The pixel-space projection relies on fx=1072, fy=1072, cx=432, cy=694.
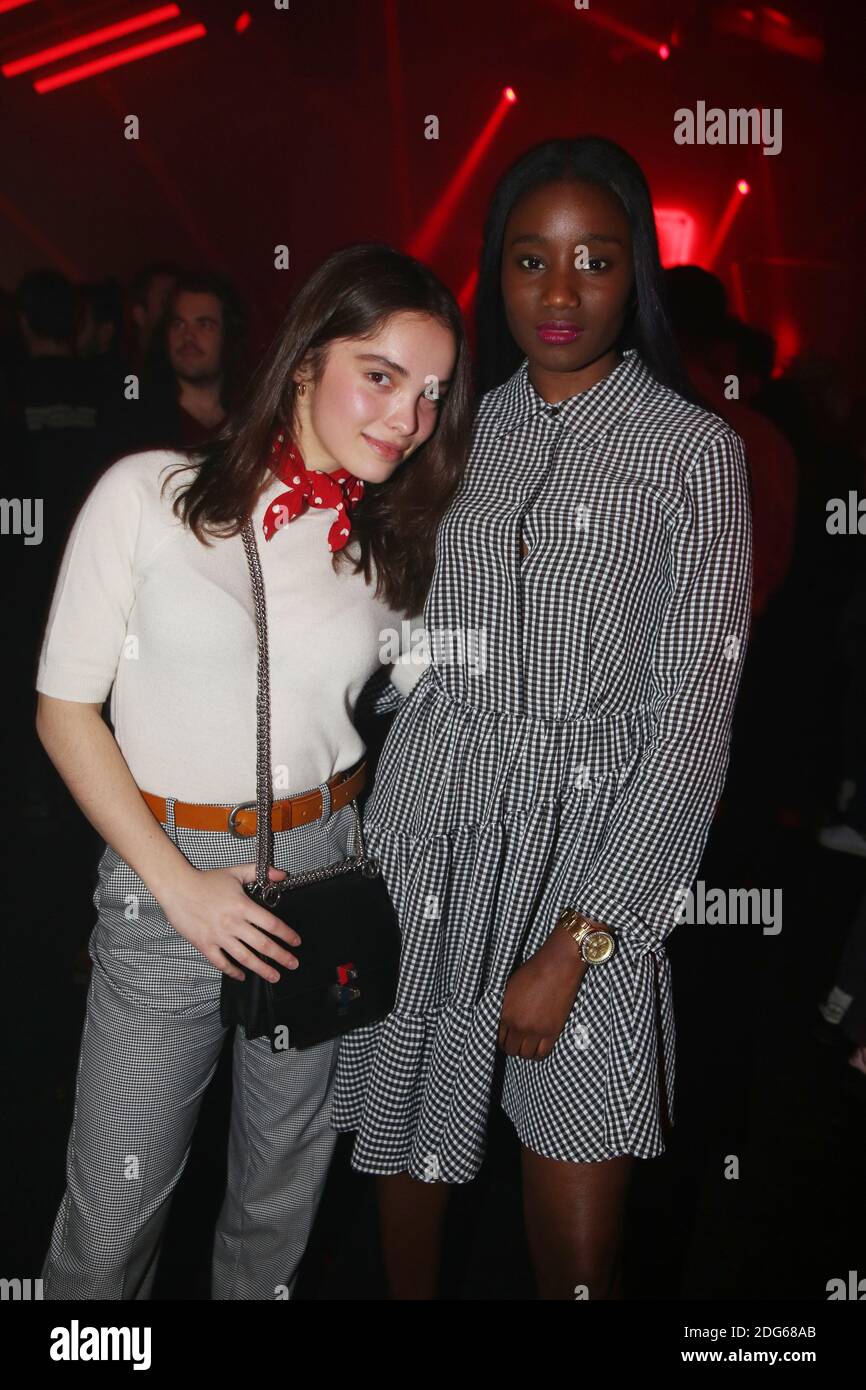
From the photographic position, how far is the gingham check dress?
4.91ft

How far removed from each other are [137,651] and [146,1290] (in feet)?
3.36

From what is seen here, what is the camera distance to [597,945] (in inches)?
60.1

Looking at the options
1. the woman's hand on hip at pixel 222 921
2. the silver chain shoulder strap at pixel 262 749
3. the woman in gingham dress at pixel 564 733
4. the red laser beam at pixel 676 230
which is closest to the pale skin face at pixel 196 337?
the woman in gingham dress at pixel 564 733

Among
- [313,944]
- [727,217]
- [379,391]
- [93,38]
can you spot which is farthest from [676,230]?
[313,944]

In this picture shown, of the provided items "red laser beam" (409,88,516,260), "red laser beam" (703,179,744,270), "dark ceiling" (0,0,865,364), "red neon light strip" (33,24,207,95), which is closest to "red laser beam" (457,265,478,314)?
"dark ceiling" (0,0,865,364)

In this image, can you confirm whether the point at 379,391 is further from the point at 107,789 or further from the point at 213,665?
the point at 107,789

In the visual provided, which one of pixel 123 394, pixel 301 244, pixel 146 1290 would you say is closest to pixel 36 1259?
pixel 146 1290

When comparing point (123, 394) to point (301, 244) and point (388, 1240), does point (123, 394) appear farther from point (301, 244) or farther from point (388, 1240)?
point (301, 244)

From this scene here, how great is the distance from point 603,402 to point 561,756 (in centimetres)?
53

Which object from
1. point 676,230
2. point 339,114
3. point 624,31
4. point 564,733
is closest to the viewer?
point 564,733

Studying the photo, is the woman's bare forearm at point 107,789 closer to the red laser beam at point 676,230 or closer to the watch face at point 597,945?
the watch face at point 597,945

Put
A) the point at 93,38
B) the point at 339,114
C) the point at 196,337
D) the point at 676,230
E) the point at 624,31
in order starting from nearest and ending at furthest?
the point at 196,337 → the point at 93,38 → the point at 624,31 → the point at 339,114 → the point at 676,230

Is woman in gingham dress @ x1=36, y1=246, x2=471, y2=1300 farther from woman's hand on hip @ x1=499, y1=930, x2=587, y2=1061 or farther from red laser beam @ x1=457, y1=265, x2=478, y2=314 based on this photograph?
red laser beam @ x1=457, y1=265, x2=478, y2=314
